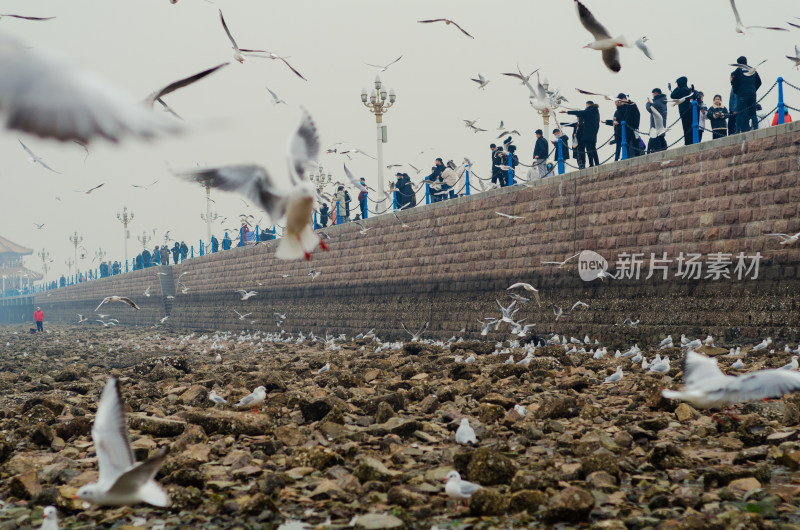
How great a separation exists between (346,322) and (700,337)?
45.1 ft

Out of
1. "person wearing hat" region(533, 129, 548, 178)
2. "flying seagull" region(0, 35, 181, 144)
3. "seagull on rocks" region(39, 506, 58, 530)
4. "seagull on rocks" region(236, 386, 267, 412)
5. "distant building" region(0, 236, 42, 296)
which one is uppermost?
"distant building" region(0, 236, 42, 296)

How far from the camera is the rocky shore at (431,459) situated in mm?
4348

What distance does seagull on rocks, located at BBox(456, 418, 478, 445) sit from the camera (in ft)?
19.2

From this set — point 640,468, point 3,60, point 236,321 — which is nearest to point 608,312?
point 640,468

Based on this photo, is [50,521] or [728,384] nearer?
[50,521]

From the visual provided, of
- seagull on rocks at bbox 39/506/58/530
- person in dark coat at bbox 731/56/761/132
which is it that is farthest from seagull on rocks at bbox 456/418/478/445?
person in dark coat at bbox 731/56/761/132

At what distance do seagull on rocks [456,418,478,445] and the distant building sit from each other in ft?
448

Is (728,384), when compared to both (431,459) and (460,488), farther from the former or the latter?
(431,459)

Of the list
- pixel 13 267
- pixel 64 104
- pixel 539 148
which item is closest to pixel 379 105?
pixel 539 148

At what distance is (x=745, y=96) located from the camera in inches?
491

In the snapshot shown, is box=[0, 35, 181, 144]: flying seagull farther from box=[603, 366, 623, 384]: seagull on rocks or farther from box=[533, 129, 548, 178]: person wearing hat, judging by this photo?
box=[533, 129, 548, 178]: person wearing hat

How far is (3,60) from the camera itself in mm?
2242

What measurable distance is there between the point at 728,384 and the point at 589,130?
11.8 metres

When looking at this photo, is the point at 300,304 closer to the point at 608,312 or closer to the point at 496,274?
the point at 496,274
